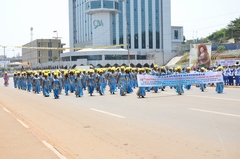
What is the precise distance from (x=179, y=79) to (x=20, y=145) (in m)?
13.7

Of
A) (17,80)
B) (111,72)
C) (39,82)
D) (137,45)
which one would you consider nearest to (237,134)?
(111,72)

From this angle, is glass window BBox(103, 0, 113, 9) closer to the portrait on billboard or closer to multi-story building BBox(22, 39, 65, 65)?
multi-story building BBox(22, 39, 65, 65)

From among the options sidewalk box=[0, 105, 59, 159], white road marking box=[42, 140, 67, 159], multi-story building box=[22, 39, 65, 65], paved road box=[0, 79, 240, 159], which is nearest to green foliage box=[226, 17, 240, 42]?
multi-story building box=[22, 39, 65, 65]

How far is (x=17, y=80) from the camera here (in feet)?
127

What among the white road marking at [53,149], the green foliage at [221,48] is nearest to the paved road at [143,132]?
the white road marking at [53,149]

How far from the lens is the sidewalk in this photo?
22.9 feet

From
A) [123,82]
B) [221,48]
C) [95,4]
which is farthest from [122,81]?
[95,4]

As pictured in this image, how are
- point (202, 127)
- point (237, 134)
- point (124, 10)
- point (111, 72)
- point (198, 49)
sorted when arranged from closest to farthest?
point (237, 134)
point (202, 127)
point (111, 72)
point (198, 49)
point (124, 10)

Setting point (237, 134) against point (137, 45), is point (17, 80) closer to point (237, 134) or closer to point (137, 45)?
point (237, 134)

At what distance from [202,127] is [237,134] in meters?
1.18

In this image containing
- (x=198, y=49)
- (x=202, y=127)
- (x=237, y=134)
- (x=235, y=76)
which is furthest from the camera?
(x=198, y=49)

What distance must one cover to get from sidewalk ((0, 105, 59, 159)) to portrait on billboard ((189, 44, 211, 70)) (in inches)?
1124

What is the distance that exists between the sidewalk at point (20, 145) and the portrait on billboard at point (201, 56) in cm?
2854

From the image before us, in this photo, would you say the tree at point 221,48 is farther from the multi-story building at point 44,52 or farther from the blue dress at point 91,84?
the multi-story building at point 44,52
